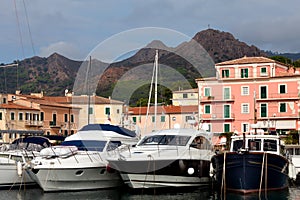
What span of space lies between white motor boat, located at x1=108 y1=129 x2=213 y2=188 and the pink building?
99.2ft

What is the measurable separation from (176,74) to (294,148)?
393 inches

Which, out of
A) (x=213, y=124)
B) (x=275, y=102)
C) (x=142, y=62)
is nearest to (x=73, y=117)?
(x=213, y=124)

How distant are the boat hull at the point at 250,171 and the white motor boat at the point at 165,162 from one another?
56.7 inches

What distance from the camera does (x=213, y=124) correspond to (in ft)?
204

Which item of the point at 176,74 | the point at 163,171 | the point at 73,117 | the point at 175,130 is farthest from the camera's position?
the point at 73,117

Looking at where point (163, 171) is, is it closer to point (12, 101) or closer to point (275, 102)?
point (275, 102)

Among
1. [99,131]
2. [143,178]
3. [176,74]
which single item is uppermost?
[176,74]

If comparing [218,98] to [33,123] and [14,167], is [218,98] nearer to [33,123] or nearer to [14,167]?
[33,123]

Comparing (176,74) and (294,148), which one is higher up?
(176,74)

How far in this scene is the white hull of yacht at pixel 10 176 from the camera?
29703 millimetres

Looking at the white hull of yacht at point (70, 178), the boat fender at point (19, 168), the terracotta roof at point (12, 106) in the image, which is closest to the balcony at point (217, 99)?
the terracotta roof at point (12, 106)

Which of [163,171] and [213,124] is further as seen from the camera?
[213,124]

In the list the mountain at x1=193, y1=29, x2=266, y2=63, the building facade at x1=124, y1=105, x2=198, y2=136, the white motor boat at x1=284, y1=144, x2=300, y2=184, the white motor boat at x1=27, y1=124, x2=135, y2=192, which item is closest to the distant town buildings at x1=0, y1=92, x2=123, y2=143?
the building facade at x1=124, y1=105, x2=198, y2=136

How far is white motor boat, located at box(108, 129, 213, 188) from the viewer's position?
26344 millimetres
